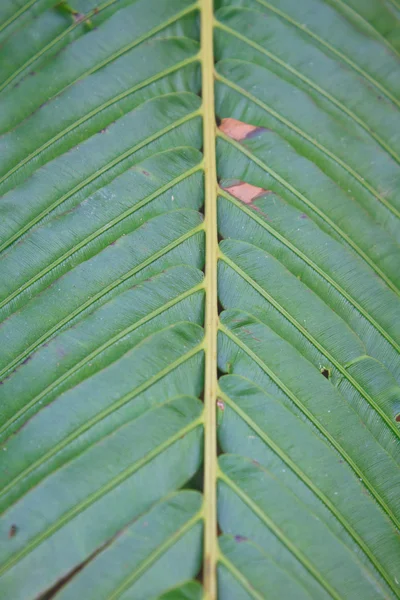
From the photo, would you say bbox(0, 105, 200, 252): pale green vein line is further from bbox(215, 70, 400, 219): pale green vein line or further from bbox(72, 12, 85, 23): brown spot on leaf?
bbox(72, 12, 85, 23): brown spot on leaf

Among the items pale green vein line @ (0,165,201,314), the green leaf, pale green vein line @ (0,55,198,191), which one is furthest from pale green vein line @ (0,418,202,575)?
pale green vein line @ (0,55,198,191)

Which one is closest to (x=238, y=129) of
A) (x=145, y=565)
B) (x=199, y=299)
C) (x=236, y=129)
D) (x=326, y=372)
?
(x=236, y=129)

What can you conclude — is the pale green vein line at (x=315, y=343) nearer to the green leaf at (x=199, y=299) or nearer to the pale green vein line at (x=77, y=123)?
the green leaf at (x=199, y=299)

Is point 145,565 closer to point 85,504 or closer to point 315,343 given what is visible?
point 85,504

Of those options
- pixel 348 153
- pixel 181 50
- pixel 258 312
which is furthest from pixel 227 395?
pixel 181 50

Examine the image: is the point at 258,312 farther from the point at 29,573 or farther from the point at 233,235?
the point at 29,573

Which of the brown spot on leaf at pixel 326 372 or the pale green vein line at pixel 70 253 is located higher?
the pale green vein line at pixel 70 253

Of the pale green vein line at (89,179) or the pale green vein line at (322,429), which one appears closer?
the pale green vein line at (322,429)

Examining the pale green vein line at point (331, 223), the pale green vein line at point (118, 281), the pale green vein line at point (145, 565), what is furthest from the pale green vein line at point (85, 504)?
the pale green vein line at point (331, 223)
